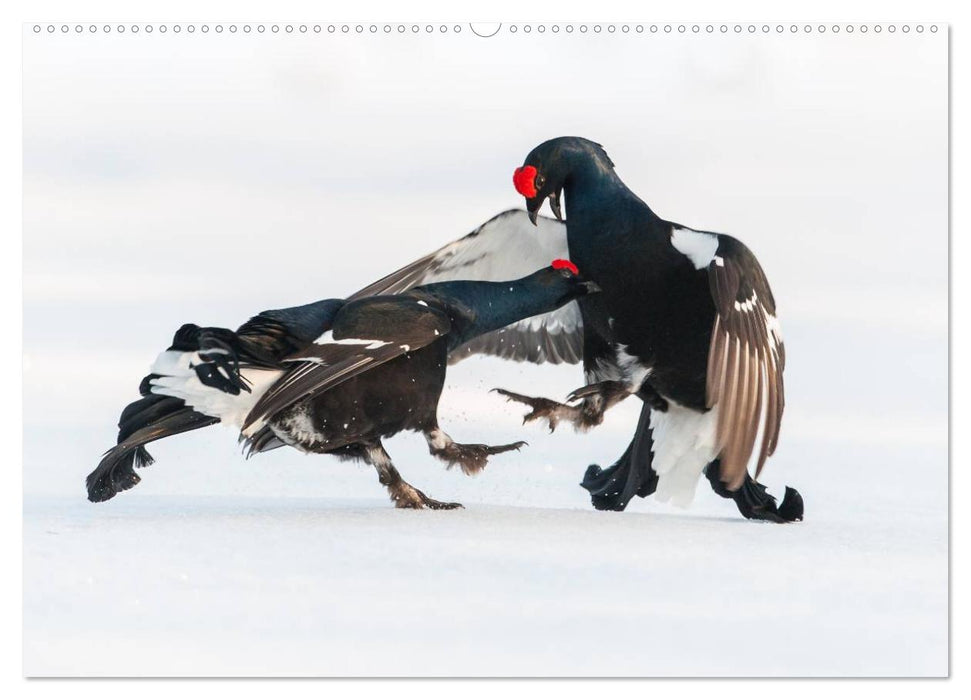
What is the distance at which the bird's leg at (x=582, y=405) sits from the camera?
4793mm

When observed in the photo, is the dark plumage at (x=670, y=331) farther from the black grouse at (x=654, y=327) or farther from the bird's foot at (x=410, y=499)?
the bird's foot at (x=410, y=499)

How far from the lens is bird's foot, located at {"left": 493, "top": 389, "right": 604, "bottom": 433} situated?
4.79 meters

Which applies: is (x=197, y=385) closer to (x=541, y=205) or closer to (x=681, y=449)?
(x=541, y=205)

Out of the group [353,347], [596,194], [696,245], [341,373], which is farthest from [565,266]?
[341,373]

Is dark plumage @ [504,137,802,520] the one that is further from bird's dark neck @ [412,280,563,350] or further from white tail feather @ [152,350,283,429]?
white tail feather @ [152,350,283,429]

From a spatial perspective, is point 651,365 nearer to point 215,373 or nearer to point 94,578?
point 215,373

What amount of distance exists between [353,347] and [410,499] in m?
0.68

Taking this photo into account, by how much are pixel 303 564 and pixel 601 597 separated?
82 cm

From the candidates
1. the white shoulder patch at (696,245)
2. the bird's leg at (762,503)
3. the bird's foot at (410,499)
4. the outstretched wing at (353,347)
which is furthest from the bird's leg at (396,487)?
the white shoulder patch at (696,245)

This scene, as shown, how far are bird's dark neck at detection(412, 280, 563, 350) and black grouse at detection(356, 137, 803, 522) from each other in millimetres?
182

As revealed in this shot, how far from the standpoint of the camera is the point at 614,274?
4.79 m

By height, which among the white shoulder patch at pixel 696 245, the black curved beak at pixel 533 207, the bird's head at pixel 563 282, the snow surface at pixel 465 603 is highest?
the black curved beak at pixel 533 207

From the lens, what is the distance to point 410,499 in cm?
484

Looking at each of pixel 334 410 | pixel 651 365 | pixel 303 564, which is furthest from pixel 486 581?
pixel 651 365
